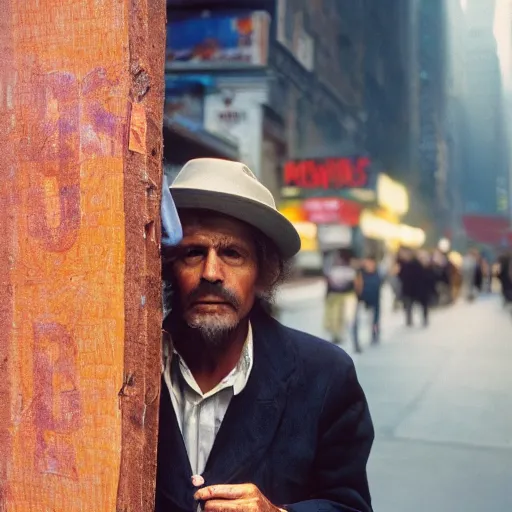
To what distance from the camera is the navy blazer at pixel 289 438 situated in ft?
4.32

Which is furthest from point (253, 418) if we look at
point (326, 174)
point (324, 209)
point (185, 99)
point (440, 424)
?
point (324, 209)

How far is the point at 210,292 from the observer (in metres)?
1.37

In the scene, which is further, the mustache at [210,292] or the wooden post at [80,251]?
the mustache at [210,292]

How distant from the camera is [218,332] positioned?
1.37 metres

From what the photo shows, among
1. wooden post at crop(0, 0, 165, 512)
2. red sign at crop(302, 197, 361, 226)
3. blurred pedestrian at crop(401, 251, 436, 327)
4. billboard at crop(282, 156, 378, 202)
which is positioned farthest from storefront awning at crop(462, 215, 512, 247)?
wooden post at crop(0, 0, 165, 512)

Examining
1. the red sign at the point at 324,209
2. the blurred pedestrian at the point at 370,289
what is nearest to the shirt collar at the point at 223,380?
the blurred pedestrian at the point at 370,289

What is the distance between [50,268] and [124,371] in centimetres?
20

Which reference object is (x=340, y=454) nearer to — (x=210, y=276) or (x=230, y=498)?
(x=230, y=498)

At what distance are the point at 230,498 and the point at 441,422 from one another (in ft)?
14.0

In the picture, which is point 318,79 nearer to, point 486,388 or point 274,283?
point 486,388

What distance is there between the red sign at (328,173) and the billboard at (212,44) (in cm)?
168

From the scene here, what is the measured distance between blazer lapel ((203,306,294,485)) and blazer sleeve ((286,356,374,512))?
0.11 metres

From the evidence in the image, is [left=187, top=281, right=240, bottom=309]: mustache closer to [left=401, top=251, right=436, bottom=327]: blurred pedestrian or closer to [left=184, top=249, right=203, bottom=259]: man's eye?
[left=184, top=249, right=203, bottom=259]: man's eye

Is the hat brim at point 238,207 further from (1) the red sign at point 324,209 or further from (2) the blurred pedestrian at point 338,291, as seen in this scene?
(1) the red sign at point 324,209
